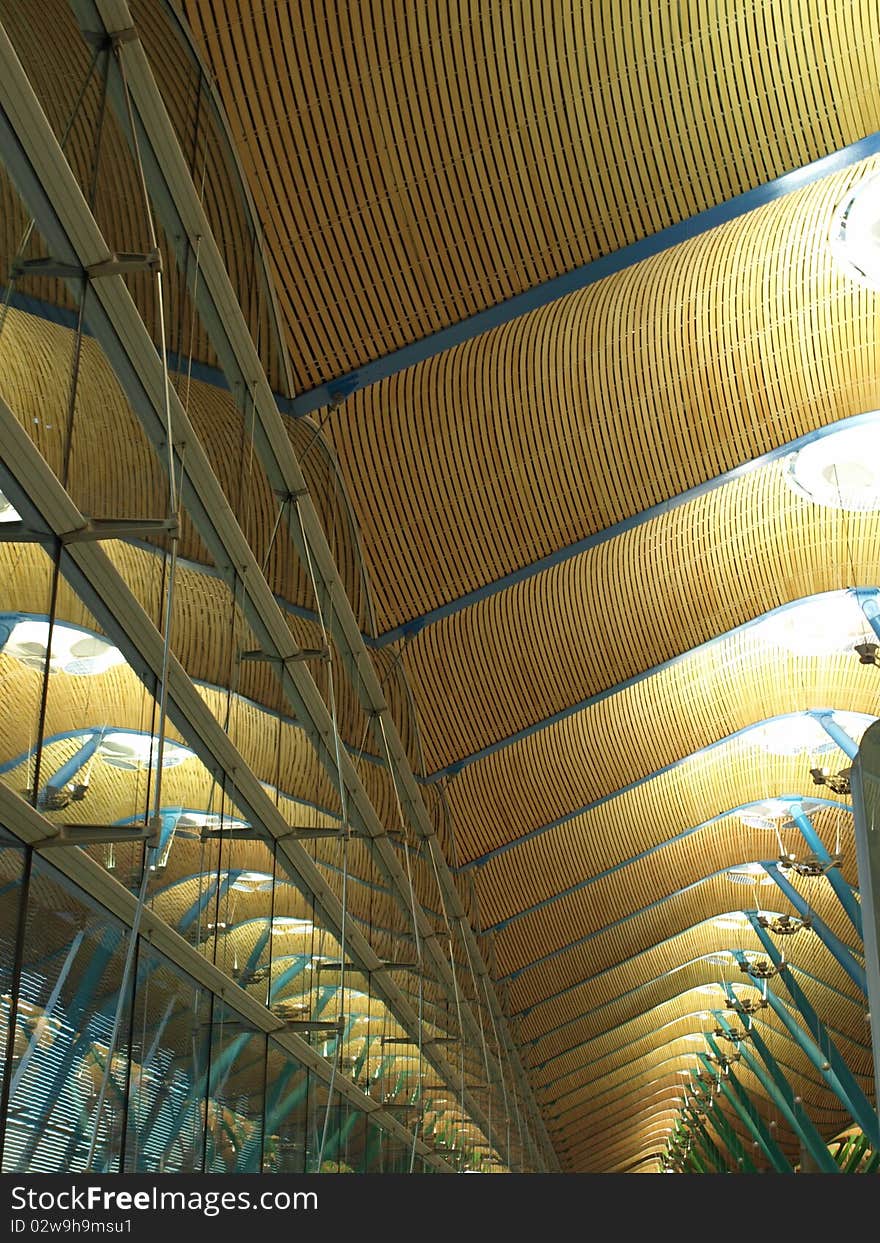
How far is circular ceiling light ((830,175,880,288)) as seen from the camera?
16.2 metres

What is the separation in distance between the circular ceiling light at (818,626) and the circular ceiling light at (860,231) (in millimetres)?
7938

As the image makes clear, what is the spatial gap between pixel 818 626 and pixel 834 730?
5.66 m

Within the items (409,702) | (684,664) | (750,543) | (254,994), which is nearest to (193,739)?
(254,994)

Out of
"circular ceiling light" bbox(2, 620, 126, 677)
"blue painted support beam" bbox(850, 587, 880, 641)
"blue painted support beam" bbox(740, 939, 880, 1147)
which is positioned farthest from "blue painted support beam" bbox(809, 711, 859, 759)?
"circular ceiling light" bbox(2, 620, 126, 677)

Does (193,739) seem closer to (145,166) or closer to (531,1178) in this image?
(145,166)

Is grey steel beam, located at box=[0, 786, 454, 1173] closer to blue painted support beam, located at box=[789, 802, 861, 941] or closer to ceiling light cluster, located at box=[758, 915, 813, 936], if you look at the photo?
blue painted support beam, located at box=[789, 802, 861, 941]

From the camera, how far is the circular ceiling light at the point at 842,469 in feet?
64.6

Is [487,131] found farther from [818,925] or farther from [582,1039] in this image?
[582,1039]

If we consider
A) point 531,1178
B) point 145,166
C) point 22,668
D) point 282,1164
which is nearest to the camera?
point 531,1178

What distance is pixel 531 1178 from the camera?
157 inches

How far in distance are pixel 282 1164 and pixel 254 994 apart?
72.0 inches

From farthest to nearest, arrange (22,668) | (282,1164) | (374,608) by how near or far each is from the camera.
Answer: (374,608), (282,1164), (22,668)

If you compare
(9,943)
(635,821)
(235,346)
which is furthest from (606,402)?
(635,821)

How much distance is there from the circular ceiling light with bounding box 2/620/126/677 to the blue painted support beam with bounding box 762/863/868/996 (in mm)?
30846
